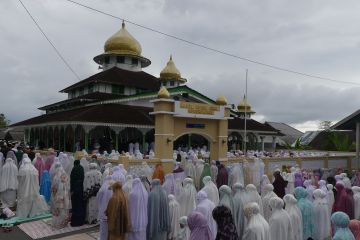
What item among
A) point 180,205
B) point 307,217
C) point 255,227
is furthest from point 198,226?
point 180,205

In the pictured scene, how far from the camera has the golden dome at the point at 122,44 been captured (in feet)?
98.4

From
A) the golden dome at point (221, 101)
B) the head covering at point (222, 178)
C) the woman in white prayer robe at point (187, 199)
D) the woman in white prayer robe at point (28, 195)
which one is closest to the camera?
the woman in white prayer robe at point (187, 199)

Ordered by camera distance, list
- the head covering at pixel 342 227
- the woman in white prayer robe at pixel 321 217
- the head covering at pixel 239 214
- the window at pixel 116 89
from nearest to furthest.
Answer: the head covering at pixel 342 227
the head covering at pixel 239 214
the woman in white prayer robe at pixel 321 217
the window at pixel 116 89

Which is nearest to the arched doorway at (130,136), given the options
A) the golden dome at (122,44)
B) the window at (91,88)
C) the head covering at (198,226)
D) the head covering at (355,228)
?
the window at (91,88)

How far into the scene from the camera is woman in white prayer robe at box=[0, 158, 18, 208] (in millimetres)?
11132

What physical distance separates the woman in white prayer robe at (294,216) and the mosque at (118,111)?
873 cm

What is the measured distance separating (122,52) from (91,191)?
21275 millimetres

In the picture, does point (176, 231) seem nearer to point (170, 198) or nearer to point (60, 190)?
point (170, 198)

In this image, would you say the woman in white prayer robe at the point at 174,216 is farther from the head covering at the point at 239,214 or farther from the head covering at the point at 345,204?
the head covering at the point at 345,204

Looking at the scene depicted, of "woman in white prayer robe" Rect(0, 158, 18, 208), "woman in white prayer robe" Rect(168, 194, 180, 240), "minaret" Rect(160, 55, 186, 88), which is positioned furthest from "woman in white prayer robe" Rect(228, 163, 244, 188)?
"minaret" Rect(160, 55, 186, 88)

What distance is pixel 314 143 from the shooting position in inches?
1991

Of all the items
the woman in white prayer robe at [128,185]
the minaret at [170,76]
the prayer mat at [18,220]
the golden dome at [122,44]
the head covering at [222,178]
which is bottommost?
the prayer mat at [18,220]

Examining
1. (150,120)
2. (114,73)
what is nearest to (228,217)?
(150,120)

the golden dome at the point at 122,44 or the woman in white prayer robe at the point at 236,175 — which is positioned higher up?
the golden dome at the point at 122,44
